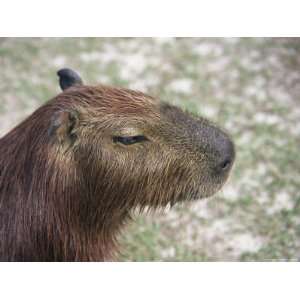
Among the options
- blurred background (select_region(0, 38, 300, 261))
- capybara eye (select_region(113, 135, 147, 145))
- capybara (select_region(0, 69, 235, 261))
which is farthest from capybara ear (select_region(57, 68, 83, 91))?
blurred background (select_region(0, 38, 300, 261))

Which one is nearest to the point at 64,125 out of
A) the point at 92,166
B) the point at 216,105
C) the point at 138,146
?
the point at 92,166

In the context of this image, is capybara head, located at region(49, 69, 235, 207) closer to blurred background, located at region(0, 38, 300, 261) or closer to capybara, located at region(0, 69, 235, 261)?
capybara, located at region(0, 69, 235, 261)

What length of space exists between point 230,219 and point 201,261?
1.91ft

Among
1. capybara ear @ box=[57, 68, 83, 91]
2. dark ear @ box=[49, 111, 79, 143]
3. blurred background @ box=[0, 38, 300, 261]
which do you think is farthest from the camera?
blurred background @ box=[0, 38, 300, 261]

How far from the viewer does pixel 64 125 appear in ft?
7.33

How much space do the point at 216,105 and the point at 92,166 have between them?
2.69m

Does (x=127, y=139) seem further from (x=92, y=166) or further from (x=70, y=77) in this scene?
(x=70, y=77)

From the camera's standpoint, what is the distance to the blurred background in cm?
361

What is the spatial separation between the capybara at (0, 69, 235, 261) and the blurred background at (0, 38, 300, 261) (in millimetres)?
1042

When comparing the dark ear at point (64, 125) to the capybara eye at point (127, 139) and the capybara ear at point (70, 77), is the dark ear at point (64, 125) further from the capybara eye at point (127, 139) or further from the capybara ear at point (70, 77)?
the capybara ear at point (70, 77)
